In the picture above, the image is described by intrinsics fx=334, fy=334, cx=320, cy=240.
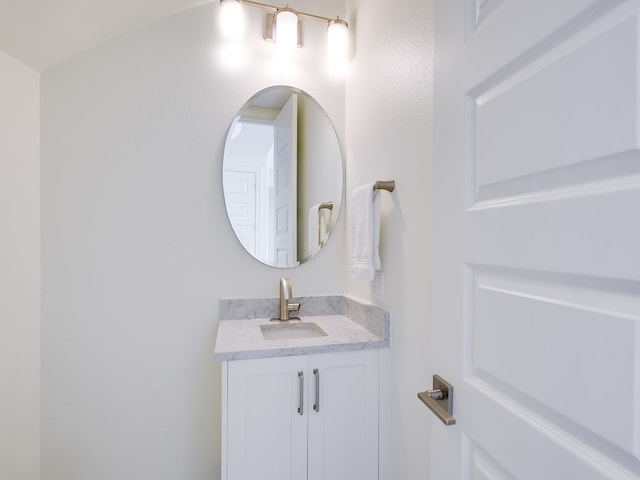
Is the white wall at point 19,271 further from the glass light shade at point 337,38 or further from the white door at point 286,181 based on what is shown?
the glass light shade at point 337,38

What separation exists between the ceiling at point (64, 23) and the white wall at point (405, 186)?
1.02 meters

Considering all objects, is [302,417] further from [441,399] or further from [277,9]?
[277,9]

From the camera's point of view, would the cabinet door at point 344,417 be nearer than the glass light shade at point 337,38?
Yes

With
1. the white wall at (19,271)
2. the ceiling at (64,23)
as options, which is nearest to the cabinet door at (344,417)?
the white wall at (19,271)

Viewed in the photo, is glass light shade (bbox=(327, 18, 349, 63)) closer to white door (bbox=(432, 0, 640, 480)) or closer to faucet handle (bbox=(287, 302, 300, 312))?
white door (bbox=(432, 0, 640, 480))

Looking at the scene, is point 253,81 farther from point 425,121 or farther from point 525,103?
point 525,103

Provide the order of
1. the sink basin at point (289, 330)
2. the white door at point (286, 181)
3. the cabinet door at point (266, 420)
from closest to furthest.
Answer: the cabinet door at point (266, 420) → the sink basin at point (289, 330) → the white door at point (286, 181)

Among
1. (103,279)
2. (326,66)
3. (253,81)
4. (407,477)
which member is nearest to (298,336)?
(407,477)

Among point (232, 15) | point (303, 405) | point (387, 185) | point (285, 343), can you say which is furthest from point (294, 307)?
point (232, 15)

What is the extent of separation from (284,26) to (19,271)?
1.62 metres

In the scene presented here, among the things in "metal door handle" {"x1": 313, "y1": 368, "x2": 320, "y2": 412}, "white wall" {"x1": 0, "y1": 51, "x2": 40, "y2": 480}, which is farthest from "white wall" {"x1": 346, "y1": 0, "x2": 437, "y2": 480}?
"white wall" {"x1": 0, "y1": 51, "x2": 40, "y2": 480}

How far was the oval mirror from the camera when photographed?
1.72 metres

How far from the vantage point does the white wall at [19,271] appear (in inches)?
51.0

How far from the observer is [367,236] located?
1325mm
